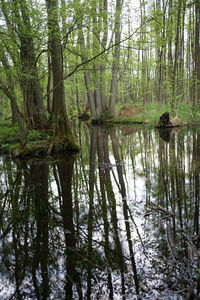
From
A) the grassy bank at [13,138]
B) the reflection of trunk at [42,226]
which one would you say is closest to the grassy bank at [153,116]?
the grassy bank at [13,138]

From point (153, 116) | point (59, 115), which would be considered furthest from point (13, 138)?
point (153, 116)

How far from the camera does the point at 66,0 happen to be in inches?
219

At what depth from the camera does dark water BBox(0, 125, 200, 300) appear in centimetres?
172

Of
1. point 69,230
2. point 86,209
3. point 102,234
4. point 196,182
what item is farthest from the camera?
point 196,182

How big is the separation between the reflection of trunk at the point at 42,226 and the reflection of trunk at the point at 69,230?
0.19 m

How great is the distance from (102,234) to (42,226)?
32.2 inches

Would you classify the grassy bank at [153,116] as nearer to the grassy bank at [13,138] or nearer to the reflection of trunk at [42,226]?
the grassy bank at [13,138]

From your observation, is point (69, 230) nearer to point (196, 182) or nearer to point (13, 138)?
point (196, 182)

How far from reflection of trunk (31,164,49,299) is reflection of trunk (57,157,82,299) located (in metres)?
0.19

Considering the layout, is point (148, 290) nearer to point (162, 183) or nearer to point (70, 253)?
point (70, 253)

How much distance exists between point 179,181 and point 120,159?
260 centimetres

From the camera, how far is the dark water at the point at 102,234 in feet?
5.63

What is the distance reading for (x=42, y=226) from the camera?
9.09 ft

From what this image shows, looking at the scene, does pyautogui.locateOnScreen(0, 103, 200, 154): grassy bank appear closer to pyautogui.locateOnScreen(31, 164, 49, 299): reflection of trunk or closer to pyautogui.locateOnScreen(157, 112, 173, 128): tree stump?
pyautogui.locateOnScreen(157, 112, 173, 128): tree stump
